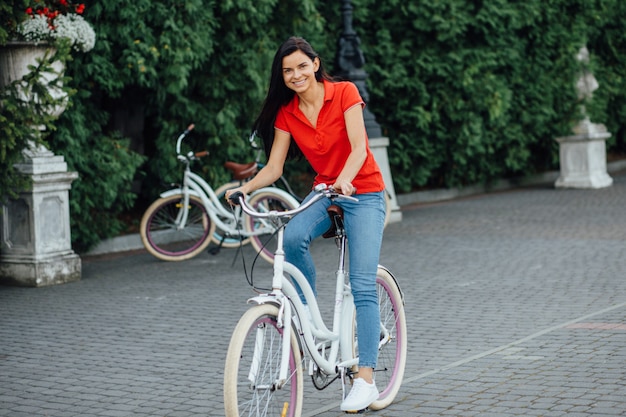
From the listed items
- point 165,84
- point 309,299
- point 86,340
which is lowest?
point 86,340

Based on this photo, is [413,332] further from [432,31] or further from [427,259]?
[432,31]

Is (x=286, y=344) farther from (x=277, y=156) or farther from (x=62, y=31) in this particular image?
(x=62, y=31)

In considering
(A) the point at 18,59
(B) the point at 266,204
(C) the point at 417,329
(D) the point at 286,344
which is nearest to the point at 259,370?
(D) the point at 286,344

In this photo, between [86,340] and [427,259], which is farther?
[427,259]

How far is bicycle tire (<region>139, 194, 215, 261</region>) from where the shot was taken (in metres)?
11.5

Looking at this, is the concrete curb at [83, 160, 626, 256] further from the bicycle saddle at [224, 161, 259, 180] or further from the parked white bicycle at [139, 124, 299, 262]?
the bicycle saddle at [224, 161, 259, 180]

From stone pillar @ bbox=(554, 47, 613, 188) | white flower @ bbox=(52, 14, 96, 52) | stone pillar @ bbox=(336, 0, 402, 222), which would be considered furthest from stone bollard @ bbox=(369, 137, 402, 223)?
stone pillar @ bbox=(554, 47, 613, 188)

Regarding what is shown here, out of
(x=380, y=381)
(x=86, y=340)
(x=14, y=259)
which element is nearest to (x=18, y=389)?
(x=86, y=340)

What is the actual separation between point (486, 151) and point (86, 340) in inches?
458

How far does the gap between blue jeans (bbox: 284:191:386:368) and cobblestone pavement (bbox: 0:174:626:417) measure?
1.48 feet

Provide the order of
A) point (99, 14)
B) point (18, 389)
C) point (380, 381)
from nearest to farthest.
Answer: point (380, 381)
point (18, 389)
point (99, 14)

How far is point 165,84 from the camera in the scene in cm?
1288

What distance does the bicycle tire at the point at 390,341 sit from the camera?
557 cm

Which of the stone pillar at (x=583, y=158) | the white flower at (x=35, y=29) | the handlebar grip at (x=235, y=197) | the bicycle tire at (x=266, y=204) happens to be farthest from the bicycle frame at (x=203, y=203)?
the stone pillar at (x=583, y=158)
